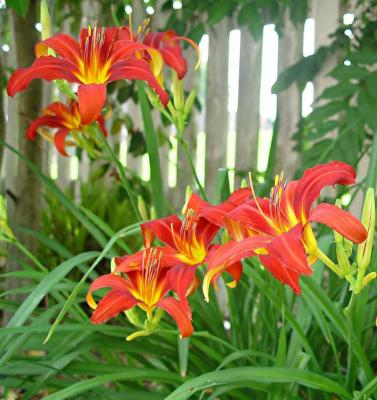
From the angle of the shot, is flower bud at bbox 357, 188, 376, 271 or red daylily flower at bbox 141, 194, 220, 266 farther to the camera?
red daylily flower at bbox 141, 194, 220, 266

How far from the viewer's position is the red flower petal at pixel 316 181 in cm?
67

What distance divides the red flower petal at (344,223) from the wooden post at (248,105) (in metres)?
1.95

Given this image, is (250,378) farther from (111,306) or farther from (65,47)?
(65,47)

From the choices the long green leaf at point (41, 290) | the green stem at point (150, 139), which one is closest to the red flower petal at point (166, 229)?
the long green leaf at point (41, 290)

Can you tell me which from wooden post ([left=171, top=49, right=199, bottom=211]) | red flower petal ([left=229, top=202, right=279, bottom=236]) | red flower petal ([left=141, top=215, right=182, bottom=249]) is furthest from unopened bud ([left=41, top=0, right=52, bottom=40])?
wooden post ([left=171, top=49, right=199, bottom=211])

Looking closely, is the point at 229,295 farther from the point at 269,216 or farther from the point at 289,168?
the point at 289,168

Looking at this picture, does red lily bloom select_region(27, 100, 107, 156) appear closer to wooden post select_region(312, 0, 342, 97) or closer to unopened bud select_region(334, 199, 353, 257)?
unopened bud select_region(334, 199, 353, 257)

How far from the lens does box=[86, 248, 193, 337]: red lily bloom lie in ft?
2.59

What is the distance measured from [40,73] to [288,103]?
1687mm

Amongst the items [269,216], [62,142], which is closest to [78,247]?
[62,142]

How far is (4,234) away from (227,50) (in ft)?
5.80

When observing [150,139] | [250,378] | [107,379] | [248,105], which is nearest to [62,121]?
[150,139]

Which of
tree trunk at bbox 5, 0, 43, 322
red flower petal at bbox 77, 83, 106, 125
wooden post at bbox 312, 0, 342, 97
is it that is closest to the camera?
red flower petal at bbox 77, 83, 106, 125

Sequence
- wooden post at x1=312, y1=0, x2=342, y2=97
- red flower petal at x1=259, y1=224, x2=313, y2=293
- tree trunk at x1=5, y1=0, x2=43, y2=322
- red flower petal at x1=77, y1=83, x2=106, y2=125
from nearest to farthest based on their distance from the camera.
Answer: red flower petal at x1=259, y1=224, x2=313, y2=293
red flower petal at x1=77, y1=83, x2=106, y2=125
tree trunk at x1=5, y1=0, x2=43, y2=322
wooden post at x1=312, y1=0, x2=342, y2=97
